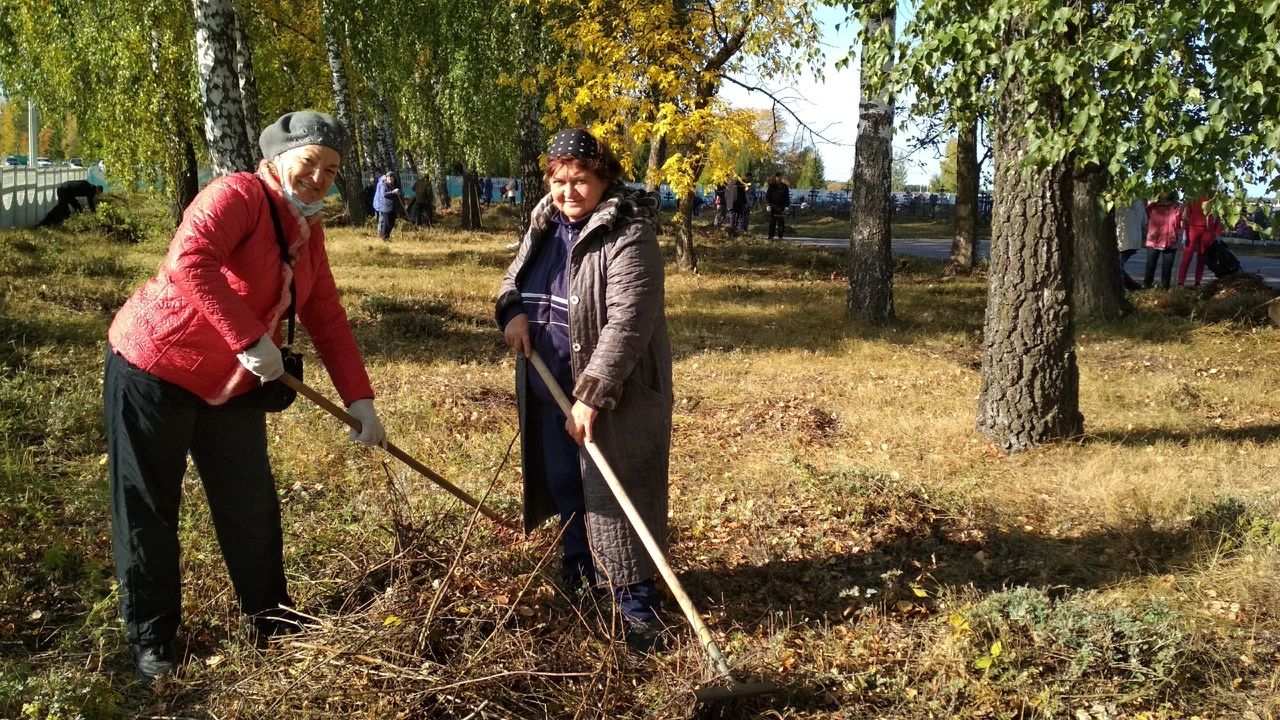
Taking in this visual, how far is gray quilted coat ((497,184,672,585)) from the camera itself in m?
3.13

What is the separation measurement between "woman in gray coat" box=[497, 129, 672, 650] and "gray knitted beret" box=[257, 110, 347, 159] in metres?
0.69

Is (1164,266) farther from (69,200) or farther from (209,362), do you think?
(69,200)

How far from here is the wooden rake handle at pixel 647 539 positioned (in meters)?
2.99

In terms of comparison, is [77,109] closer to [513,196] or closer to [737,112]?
[737,112]

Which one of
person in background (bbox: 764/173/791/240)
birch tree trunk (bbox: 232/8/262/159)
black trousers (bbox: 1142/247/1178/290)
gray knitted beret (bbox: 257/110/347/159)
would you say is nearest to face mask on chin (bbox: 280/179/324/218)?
gray knitted beret (bbox: 257/110/347/159)

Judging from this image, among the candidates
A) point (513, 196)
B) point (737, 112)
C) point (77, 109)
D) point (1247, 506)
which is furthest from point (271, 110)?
point (1247, 506)

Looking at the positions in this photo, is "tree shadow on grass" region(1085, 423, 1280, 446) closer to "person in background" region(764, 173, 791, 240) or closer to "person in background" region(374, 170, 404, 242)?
"person in background" region(374, 170, 404, 242)

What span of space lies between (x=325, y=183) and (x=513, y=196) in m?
38.1

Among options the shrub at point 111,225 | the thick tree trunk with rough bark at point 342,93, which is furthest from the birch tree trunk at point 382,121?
the shrub at point 111,225

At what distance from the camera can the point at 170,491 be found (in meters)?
3.11

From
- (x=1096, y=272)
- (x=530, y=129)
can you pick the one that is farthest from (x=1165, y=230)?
(x=530, y=129)

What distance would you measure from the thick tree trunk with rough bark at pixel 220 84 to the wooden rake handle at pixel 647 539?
6812 mm

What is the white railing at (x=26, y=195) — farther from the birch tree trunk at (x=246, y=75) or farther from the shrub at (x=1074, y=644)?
the shrub at (x=1074, y=644)

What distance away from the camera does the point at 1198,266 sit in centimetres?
1362
